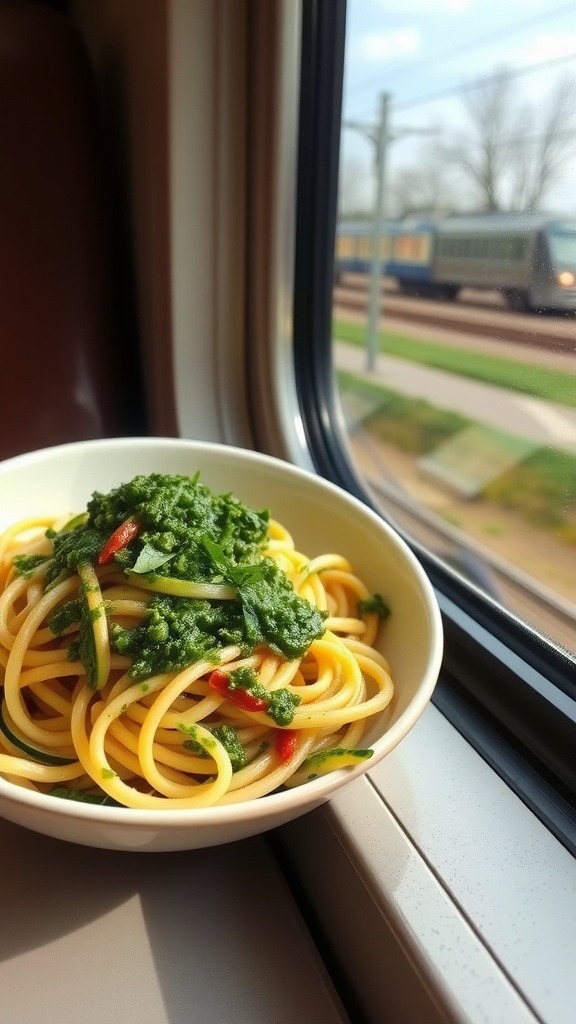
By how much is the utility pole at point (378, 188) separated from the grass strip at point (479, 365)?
0.13 ft

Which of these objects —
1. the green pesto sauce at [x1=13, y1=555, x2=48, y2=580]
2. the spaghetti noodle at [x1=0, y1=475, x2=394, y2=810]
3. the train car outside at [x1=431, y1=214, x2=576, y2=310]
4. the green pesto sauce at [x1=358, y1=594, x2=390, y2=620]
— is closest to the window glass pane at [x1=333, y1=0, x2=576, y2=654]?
the train car outside at [x1=431, y1=214, x2=576, y2=310]

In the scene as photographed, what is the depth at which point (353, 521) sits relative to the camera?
1111mm

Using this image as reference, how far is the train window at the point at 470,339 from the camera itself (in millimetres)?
977

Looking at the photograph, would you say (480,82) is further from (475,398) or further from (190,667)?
(190,667)

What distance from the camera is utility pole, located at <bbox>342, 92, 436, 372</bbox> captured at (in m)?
1.73

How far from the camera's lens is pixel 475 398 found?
173 cm

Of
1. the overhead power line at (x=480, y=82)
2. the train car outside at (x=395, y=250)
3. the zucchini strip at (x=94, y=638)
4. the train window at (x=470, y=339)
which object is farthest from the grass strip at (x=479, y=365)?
the zucchini strip at (x=94, y=638)

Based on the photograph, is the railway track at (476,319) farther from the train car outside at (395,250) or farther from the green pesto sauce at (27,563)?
the green pesto sauce at (27,563)

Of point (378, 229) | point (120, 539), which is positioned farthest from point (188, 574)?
point (378, 229)

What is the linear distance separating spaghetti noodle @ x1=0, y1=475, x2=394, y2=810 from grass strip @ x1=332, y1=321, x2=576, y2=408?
1.50ft

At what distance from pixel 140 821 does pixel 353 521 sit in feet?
2.00

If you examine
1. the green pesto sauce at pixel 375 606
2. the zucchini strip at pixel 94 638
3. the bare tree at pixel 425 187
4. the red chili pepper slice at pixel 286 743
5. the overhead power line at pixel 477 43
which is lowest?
the red chili pepper slice at pixel 286 743

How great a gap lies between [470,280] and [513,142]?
224mm

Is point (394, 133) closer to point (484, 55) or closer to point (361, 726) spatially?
point (484, 55)
